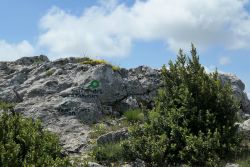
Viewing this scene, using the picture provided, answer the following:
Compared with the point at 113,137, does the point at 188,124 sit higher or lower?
higher

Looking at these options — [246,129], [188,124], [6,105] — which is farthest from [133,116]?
[6,105]

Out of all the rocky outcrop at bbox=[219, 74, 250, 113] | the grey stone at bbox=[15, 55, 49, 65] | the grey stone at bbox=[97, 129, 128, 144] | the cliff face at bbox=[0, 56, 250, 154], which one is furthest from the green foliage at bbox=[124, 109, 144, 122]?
the grey stone at bbox=[15, 55, 49, 65]

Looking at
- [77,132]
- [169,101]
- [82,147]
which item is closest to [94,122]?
[77,132]

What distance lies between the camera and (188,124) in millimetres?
15922

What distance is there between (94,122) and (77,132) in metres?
1.24

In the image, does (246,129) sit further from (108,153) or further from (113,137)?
(108,153)

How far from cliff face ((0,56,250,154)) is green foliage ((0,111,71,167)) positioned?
3.19m

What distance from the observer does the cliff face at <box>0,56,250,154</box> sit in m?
18.5

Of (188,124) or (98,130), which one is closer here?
(188,124)

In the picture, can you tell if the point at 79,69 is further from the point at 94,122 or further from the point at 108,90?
the point at 94,122

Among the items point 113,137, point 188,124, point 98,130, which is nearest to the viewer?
Answer: point 188,124

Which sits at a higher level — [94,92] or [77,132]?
[94,92]

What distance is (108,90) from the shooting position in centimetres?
2038

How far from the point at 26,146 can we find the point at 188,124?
6150 mm
